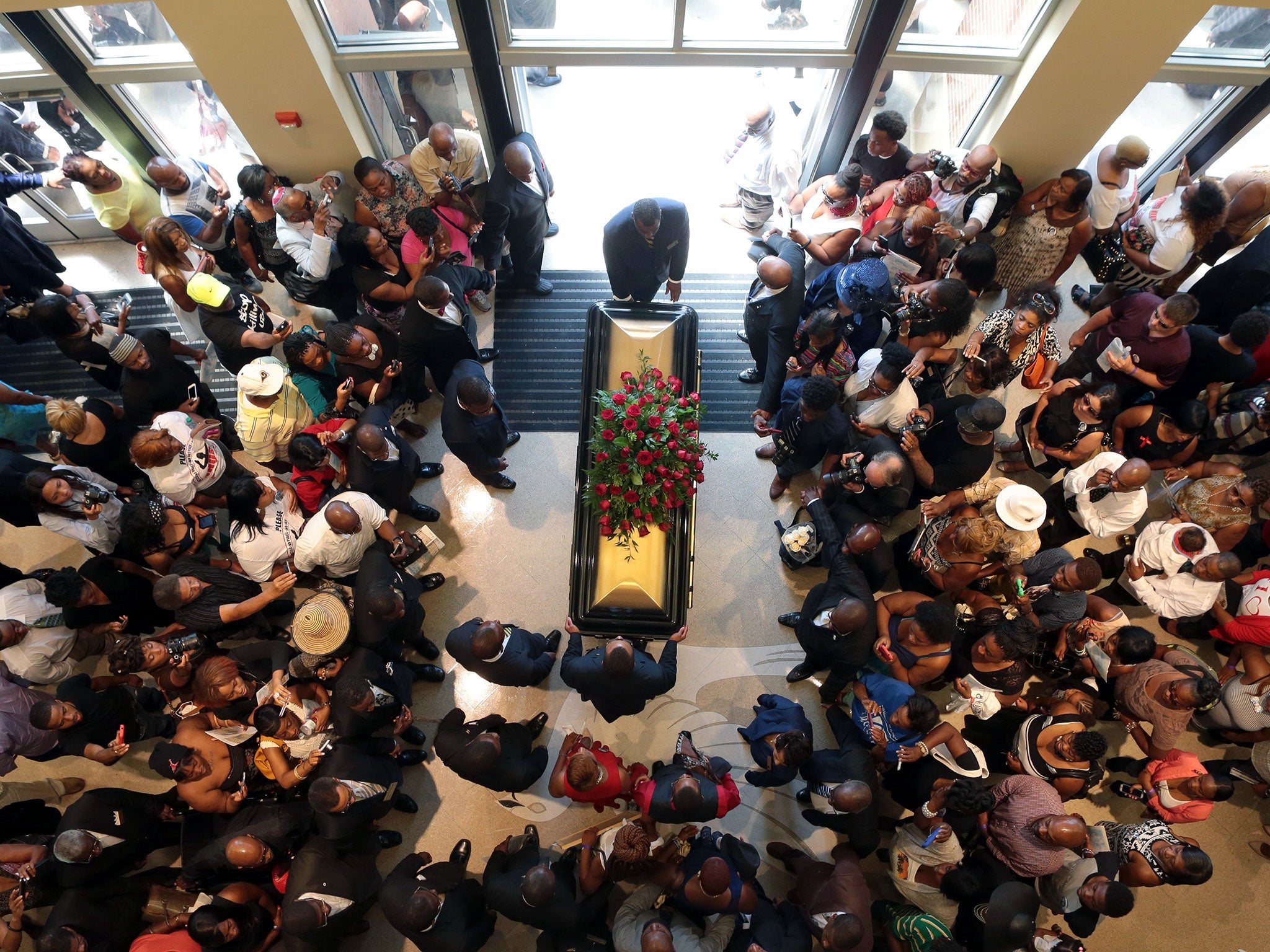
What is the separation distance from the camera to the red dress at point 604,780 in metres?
4.15

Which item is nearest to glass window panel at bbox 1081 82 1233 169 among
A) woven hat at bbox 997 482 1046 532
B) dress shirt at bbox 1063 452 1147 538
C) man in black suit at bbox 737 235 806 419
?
dress shirt at bbox 1063 452 1147 538

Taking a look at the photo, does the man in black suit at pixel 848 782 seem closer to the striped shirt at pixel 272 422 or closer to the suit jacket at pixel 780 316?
the suit jacket at pixel 780 316

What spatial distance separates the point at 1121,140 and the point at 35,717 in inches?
301

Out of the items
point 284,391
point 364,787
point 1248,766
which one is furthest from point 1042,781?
point 284,391

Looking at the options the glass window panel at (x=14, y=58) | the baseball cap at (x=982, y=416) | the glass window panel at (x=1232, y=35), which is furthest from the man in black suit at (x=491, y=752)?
the glass window panel at (x=1232, y=35)

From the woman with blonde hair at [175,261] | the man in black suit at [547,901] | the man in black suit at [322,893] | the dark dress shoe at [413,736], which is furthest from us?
the dark dress shoe at [413,736]

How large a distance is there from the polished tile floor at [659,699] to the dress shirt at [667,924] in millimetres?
842

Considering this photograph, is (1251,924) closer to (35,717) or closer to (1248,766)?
(1248,766)

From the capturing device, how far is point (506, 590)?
17.4 feet

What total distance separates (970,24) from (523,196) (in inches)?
137

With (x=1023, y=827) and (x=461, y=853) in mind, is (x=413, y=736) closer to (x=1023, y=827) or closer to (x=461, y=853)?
(x=461, y=853)

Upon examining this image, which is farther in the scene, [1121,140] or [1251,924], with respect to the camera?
[1121,140]

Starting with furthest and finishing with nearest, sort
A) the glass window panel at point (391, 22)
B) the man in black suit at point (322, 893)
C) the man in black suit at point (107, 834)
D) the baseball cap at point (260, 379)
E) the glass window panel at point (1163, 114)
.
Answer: the glass window panel at point (1163, 114), the glass window panel at point (391, 22), the baseball cap at point (260, 379), the man in black suit at point (107, 834), the man in black suit at point (322, 893)

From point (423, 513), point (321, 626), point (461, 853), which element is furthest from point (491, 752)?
point (423, 513)
